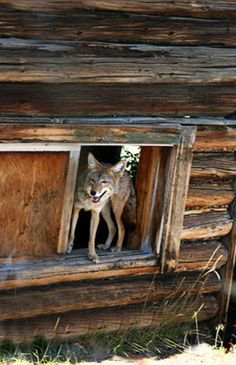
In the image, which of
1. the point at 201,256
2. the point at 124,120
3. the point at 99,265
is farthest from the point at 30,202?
the point at 201,256

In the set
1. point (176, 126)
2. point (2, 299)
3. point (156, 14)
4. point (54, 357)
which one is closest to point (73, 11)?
point (156, 14)

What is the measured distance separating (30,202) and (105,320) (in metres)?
1.32

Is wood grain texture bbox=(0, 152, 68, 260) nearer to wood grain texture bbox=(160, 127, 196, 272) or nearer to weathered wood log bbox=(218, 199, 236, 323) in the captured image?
wood grain texture bbox=(160, 127, 196, 272)

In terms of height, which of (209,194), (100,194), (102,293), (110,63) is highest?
(110,63)

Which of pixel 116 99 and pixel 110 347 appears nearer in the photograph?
pixel 116 99

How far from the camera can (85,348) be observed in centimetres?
777

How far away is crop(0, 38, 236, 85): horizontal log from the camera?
6.55 m

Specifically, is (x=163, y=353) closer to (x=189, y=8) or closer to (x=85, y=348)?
(x=85, y=348)

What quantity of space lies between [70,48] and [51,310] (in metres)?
2.17

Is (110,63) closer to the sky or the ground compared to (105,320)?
closer to the sky

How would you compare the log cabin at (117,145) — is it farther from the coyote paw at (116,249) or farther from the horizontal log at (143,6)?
the coyote paw at (116,249)

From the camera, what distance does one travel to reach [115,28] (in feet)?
22.6

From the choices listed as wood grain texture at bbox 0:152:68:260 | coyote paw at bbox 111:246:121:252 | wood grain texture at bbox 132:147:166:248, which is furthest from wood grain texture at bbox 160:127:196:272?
wood grain texture at bbox 0:152:68:260

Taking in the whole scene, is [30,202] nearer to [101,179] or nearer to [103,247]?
[101,179]
